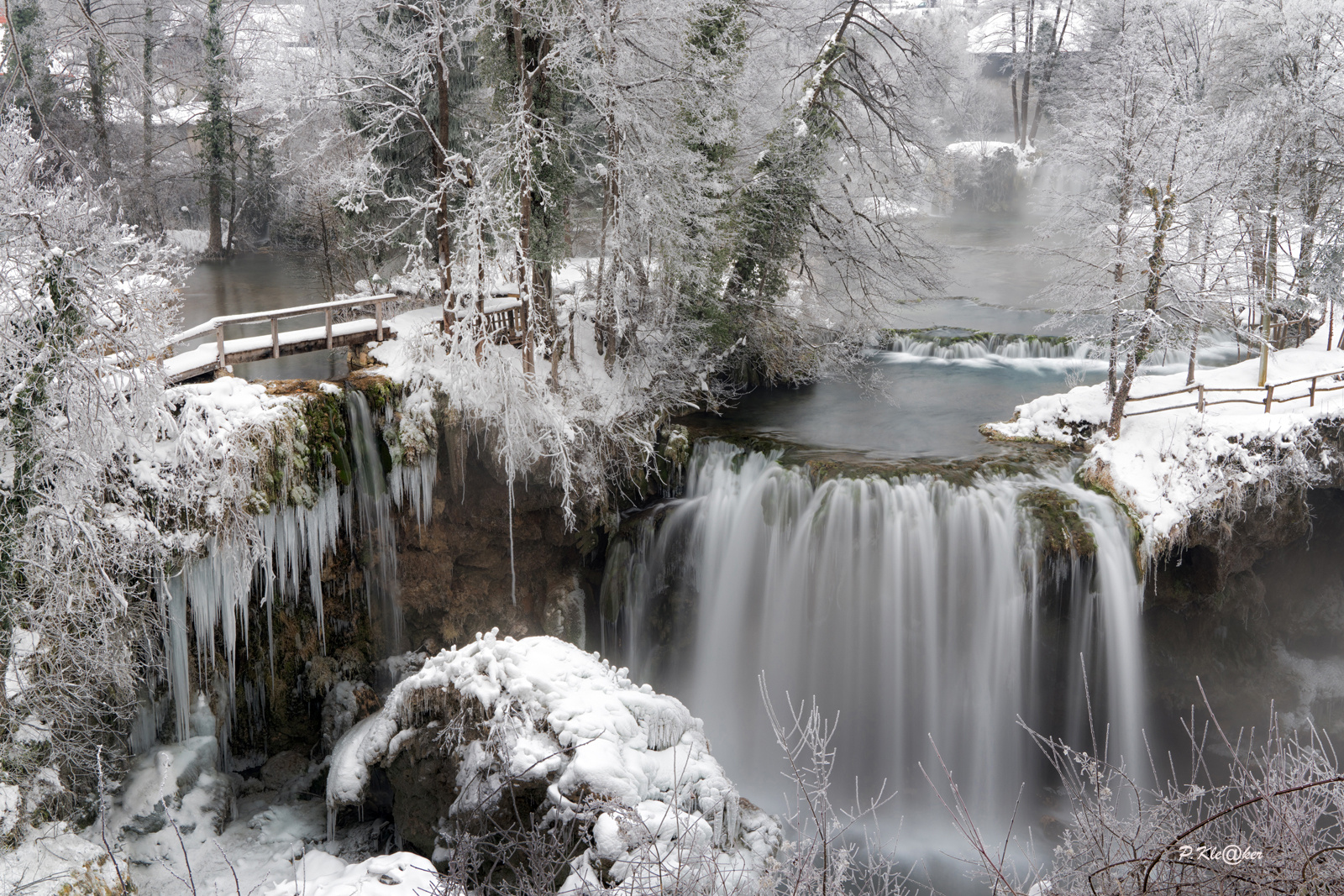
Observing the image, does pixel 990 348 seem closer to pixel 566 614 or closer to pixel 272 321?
pixel 566 614

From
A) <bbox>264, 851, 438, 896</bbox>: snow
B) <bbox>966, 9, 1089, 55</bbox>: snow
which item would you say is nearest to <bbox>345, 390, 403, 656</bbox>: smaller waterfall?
<bbox>264, 851, 438, 896</bbox>: snow

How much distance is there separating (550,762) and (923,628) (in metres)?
5.81

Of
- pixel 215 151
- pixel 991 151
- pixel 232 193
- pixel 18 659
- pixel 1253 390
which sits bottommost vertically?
pixel 18 659

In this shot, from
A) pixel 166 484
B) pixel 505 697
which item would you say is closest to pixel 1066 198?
pixel 505 697

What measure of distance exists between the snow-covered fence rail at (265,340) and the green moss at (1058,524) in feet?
28.4

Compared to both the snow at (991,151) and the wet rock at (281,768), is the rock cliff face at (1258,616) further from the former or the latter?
the snow at (991,151)

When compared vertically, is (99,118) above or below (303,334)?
above

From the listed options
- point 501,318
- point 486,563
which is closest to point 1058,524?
point 486,563

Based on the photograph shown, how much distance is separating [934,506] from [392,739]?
680 centimetres

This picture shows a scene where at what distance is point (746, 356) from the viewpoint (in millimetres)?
15984

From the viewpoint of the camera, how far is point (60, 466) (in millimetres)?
7676

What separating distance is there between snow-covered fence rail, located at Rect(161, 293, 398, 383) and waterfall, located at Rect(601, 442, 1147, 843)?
5.65 m

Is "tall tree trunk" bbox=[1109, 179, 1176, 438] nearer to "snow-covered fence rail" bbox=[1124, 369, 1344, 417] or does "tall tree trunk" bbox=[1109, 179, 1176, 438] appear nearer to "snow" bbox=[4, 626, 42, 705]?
"snow-covered fence rail" bbox=[1124, 369, 1344, 417]

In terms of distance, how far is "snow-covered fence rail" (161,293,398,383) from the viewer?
10211 millimetres
